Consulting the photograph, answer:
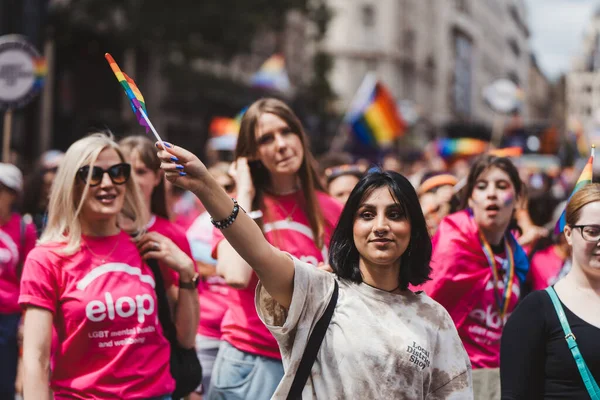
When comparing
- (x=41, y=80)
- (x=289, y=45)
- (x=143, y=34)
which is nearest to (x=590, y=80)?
(x=289, y=45)

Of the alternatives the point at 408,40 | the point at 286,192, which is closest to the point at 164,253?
the point at 286,192

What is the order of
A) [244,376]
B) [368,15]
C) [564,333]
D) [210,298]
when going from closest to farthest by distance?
[564,333], [244,376], [210,298], [368,15]

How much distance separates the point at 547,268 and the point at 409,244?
2.86 m

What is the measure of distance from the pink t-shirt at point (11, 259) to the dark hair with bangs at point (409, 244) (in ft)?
12.0

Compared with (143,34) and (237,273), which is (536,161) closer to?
(143,34)

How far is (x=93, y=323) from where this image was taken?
11.8ft

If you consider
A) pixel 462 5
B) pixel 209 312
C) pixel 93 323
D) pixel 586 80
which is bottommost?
pixel 209 312

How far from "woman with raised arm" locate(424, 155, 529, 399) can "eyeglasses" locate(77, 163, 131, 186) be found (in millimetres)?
1489

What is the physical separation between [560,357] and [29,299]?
6.61 ft

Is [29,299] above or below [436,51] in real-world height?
below

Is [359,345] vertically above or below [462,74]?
below

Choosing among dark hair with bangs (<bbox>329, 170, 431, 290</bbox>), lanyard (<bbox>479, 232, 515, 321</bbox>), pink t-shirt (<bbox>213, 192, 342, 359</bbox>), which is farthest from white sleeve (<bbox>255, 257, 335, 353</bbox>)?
lanyard (<bbox>479, 232, 515, 321</bbox>)

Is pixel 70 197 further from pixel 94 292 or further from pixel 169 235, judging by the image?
pixel 169 235

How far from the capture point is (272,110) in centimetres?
430
